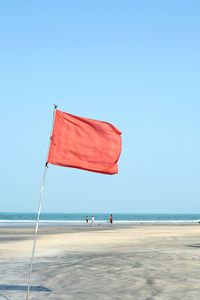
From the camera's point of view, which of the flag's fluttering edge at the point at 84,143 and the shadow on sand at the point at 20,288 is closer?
the flag's fluttering edge at the point at 84,143

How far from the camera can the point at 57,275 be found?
1409 centimetres

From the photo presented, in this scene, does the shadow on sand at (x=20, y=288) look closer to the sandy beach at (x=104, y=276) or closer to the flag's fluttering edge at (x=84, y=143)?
the sandy beach at (x=104, y=276)

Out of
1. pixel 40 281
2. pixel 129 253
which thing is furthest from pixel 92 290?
pixel 129 253

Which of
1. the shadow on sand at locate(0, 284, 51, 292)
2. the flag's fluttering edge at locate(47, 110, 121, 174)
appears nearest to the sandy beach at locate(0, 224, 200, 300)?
the shadow on sand at locate(0, 284, 51, 292)

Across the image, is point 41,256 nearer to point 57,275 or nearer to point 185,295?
point 57,275

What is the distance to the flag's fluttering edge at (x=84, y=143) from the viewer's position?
10.2 m

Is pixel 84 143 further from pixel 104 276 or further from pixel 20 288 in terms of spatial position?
pixel 104 276

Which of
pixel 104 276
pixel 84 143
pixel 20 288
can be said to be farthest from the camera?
pixel 104 276

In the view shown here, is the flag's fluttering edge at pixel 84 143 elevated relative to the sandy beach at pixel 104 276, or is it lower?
elevated

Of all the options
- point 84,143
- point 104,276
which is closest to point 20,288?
point 104,276

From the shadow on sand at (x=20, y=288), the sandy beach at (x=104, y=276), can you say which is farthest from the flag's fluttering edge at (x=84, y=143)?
the shadow on sand at (x=20, y=288)

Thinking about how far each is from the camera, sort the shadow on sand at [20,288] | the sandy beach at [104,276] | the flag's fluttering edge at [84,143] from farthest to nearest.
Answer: the shadow on sand at [20,288] < the sandy beach at [104,276] < the flag's fluttering edge at [84,143]

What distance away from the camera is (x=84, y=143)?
10312 millimetres

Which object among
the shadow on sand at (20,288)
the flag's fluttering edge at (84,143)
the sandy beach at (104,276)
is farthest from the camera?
the shadow on sand at (20,288)
